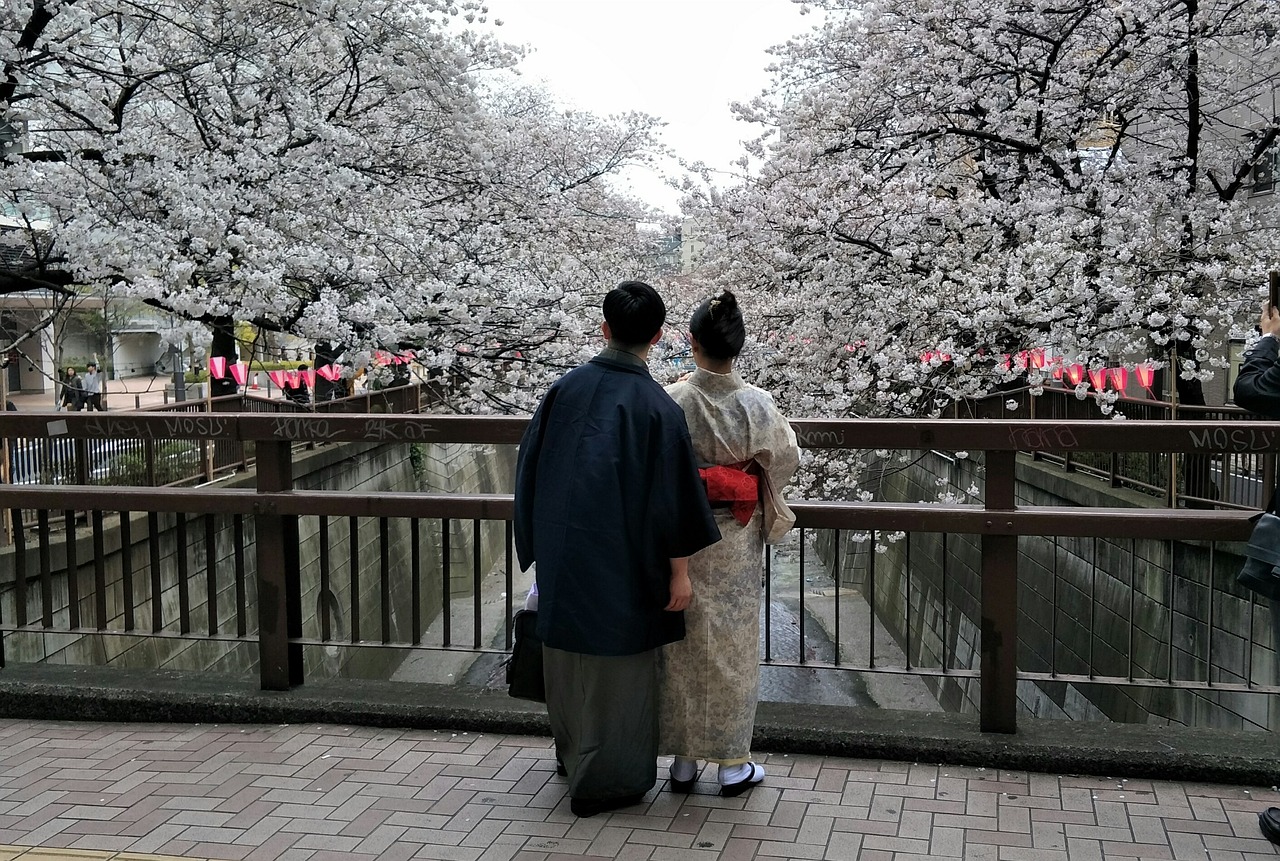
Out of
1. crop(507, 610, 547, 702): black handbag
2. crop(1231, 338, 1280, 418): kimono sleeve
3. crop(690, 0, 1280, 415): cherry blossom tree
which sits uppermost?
crop(690, 0, 1280, 415): cherry blossom tree

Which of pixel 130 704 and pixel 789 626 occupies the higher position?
pixel 130 704

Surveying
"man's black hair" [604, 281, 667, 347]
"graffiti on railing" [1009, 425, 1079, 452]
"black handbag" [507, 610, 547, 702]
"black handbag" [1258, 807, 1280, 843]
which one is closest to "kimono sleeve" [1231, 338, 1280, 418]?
"graffiti on railing" [1009, 425, 1079, 452]

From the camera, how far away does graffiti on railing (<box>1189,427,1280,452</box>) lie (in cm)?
372

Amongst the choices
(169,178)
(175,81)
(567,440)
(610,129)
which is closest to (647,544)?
(567,440)


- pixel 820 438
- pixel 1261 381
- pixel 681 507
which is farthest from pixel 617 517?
pixel 1261 381

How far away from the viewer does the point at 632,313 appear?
137 inches

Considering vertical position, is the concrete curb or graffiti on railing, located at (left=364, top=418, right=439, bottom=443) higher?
graffiti on railing, located at (left=364, top=418, right=439, bottom=443)

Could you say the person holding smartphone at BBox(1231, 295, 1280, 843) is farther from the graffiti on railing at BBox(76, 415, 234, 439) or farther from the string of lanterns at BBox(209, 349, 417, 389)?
the string of lanterns at BBox(209, 349, 417, 389)

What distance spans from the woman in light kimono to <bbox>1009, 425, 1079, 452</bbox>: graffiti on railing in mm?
897

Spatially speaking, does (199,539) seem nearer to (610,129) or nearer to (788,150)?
(788,150)

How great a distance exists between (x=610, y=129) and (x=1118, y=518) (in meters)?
15.5

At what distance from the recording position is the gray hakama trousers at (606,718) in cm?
346

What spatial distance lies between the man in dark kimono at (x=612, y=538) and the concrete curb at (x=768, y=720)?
0.80m

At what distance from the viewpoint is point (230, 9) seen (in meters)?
8.85
